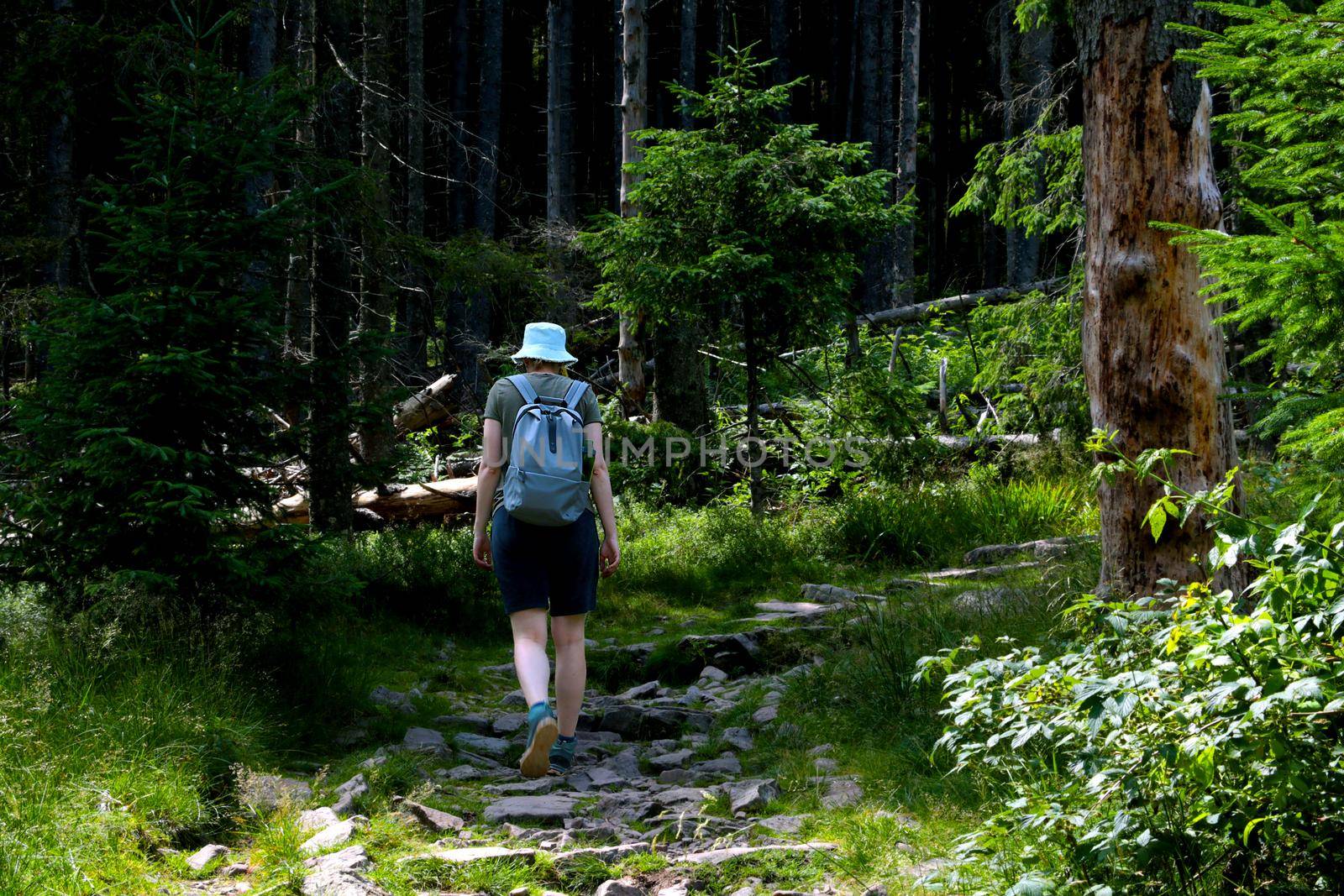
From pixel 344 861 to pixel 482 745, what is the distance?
204 centimetres

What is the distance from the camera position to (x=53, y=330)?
5.71m

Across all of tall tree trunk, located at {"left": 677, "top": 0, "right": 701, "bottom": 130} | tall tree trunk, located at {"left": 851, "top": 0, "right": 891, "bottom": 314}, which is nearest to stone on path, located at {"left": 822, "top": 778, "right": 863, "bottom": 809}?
tall tree trunk, located at {"left": 677, "top": 0, "right": 701, "bottom": 130}

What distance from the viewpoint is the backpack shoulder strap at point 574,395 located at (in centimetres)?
511

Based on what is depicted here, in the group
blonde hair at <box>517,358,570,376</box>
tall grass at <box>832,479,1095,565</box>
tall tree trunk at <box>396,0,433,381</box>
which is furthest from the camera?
tall tree trunk at <box>396,0,433,381</box>

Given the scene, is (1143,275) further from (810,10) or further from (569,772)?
(810,10)

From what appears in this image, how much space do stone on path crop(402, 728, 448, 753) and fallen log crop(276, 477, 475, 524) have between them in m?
5.41

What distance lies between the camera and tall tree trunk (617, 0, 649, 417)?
42.7 feet

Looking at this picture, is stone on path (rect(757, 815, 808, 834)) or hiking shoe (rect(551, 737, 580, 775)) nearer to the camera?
stone on path (rect(757, 815, 808, 834))

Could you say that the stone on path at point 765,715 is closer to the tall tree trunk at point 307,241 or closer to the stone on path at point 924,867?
the stone on path at point 924,867

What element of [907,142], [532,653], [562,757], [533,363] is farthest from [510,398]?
[907,142]

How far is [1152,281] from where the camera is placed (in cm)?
517

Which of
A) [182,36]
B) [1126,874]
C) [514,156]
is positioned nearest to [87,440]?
[182,36]

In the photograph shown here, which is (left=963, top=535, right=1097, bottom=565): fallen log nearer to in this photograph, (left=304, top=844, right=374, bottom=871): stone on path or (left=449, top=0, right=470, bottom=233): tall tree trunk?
(left=304, top=844, right=374, bottom=871): stone on path

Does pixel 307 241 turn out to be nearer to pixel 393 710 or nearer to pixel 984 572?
pixel 393 710
